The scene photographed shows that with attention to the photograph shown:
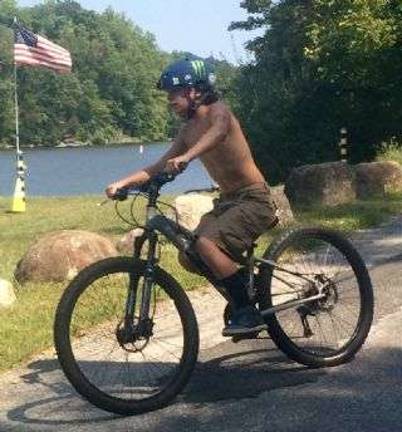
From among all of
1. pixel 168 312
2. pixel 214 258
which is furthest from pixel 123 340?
pixel 214 258

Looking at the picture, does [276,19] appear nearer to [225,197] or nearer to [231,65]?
[231,65]

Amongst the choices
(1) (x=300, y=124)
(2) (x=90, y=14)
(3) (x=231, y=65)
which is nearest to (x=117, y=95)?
(2) (x=90, y=14)

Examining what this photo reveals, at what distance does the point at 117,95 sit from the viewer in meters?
142

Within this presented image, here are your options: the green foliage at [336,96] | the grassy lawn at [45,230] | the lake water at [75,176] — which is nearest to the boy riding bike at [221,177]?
the grassy lawn at [45,230]

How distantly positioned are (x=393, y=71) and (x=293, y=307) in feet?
77.2

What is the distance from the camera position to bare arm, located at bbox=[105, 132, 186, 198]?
4629 millimetres

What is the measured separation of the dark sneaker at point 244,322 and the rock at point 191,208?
5.83 metres

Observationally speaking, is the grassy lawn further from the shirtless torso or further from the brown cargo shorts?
the shirtless torso

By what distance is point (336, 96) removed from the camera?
30.6 m

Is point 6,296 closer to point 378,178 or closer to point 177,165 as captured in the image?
point 177,165

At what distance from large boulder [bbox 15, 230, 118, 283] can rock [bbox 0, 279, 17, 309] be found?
3.12ft

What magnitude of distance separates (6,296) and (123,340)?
3306 millimetres

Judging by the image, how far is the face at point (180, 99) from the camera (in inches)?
189

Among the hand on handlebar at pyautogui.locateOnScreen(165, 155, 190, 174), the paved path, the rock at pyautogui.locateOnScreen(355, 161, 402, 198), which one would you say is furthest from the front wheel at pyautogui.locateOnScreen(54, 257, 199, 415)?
the rock at pyautogui.locateOnScreen(355, 161, 402, 198)
